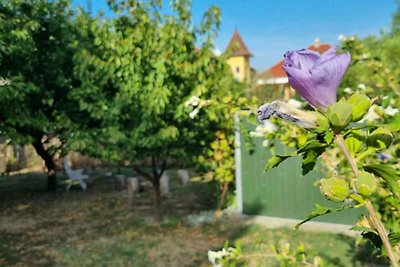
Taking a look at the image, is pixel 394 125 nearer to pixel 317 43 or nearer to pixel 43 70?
pixel 317 43

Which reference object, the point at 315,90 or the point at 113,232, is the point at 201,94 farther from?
the point at 315,90

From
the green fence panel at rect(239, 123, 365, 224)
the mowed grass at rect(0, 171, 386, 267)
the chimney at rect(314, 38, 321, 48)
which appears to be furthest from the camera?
the green fence panel at rect(239, 123, 365, 224)

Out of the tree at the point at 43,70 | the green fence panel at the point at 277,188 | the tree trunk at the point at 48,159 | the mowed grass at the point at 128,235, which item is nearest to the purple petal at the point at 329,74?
the mowed grass at the point at 128,235

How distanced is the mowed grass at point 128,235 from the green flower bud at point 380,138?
3.77 meters

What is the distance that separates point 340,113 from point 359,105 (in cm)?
5

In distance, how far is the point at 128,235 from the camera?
A: 22.4 ft

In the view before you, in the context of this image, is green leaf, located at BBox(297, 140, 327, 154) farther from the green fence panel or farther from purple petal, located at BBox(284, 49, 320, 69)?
the green fence panel

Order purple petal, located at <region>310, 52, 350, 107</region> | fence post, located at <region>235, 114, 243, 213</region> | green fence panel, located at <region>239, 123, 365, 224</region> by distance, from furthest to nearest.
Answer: fence post, located at <region>235, 114, 243, 213</region>, green fence panel, located at <region>239, 123, 365, 224</region>, purple petal, located at <region>310, 52, 350, 107</region>

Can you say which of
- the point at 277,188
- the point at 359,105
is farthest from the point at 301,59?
the point at 277,188

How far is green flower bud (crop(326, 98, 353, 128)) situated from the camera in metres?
0.77

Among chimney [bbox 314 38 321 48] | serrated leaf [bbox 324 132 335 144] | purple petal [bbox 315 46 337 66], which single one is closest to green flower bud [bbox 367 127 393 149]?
serrated leaf [bbox 324 132 335 144]

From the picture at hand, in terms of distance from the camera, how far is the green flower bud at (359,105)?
79 centimetres

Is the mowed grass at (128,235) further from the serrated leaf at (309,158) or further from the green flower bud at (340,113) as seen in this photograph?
the green flower bud at (340,113)

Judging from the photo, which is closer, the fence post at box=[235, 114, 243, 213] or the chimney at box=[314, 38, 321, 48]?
the chimney at box=[314, 38, 321, 48]
